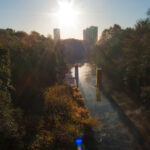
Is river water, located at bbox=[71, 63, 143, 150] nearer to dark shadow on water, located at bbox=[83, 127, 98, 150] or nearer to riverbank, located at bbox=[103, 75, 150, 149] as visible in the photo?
dark shadow on water, located at bbox=[83, 127, 98, 150]

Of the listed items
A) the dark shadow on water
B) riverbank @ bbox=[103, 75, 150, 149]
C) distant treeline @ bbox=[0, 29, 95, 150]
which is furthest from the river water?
distant treeline @ bbox=[0, 29, 95, 150]

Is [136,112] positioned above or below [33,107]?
below

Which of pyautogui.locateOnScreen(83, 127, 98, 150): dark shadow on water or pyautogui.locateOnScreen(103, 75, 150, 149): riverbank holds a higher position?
pyautogui.locateOnScreen(103, 75, 150, 149): riverbank

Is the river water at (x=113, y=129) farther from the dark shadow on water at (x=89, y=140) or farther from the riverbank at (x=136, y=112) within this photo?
the riverbank at (x=136, y=112)

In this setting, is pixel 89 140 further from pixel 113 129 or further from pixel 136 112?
pixel 136 112

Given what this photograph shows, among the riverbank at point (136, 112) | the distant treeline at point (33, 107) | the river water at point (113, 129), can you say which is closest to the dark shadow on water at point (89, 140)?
the river water at point (113, 129)

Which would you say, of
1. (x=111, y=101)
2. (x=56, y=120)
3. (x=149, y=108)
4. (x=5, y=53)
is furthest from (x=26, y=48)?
(x=149, y=108)

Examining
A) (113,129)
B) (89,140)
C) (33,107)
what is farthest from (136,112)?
(33,107)

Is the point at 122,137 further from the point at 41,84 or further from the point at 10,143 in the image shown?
the point at 41,84
